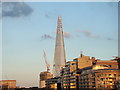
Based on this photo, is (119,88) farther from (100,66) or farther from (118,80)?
(100,66)

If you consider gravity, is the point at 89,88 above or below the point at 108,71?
below

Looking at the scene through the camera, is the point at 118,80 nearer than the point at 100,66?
Yes

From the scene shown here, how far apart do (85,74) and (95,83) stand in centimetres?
1507

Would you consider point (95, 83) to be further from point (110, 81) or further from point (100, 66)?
point (100, 66)

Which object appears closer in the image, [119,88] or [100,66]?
[119,88]

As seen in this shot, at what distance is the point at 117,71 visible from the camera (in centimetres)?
17850

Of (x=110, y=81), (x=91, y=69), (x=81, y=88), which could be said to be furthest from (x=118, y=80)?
(x=81, y=88)

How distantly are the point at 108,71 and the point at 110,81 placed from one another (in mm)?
6924

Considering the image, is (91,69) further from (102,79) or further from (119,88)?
(119,88)

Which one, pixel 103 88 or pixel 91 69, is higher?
pixel 91 69

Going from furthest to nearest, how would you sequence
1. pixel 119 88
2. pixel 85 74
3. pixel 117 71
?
pixel 85 74
pixel 117 71
pixel 119 88

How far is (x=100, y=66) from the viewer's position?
19900 cm

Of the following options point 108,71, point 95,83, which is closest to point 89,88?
point 95,83

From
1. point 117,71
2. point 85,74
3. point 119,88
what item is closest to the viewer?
point 119,88
